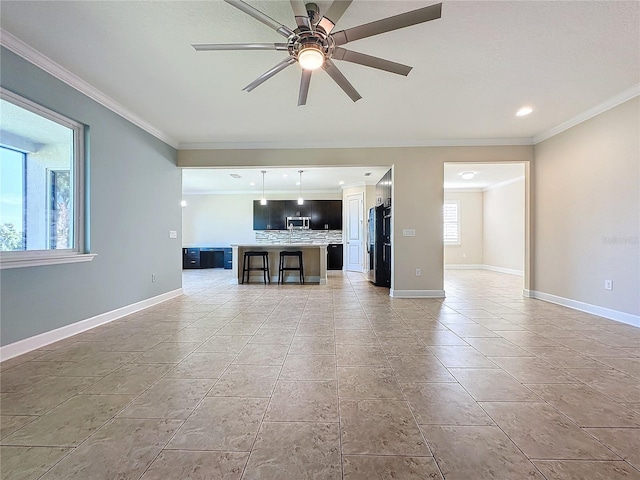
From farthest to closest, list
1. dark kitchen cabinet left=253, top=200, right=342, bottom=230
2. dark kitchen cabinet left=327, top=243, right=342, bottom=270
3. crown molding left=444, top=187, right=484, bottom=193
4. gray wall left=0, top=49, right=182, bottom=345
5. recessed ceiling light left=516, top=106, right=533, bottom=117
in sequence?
crown molding left=444, top=187, right=484, bottom=193, dark kitchen cabinet left=253, top=200, right=342, bottom=230, dark kitchen cabinet left=327, top=243, right=342, bottom=270, recessed ceiling light left=516, top=106, right=533, bottom=117, gray wall left=0, top=49, right=182, bottom=345

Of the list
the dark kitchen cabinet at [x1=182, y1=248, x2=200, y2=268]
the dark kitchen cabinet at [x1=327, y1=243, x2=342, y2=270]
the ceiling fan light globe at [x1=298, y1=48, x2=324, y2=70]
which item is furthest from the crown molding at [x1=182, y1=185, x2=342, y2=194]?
the ceiling fan light globe at [x1=298, y1=48, x2=324, y2=70]

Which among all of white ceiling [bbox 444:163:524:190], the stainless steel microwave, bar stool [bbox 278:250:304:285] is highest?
white ceiling [bbox 444:163:524:190]

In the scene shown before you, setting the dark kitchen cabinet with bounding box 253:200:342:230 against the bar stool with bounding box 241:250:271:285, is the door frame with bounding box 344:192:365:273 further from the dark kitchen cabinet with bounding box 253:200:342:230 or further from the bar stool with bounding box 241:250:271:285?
the bar stool with bounding box 241:250:271:285

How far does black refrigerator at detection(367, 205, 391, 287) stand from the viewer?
18.8 ft

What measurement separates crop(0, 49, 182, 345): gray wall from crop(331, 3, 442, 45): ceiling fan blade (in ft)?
9.10

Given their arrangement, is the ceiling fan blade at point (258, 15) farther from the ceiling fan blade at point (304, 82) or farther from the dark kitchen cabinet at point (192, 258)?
the dark kitchen cabinet at point (192, 258)

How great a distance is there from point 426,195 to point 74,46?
4.64 metres

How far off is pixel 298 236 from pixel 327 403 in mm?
8278

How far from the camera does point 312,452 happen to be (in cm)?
129

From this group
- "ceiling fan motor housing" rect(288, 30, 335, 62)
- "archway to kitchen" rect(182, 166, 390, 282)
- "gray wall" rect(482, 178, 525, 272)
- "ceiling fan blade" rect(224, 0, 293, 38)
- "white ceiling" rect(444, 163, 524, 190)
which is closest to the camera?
"ceiling fan blade" rect(224, 0, 293, 38)

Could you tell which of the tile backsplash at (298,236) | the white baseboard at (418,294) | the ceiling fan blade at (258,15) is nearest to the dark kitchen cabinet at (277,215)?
the tile backsplash at (298,236)

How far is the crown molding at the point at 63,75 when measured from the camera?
7.73ft

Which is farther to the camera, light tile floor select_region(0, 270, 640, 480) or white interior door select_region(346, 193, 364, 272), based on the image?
white interior door select_region(346, 193, 364, 272)

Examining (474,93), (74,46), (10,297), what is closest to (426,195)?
(474,93)
